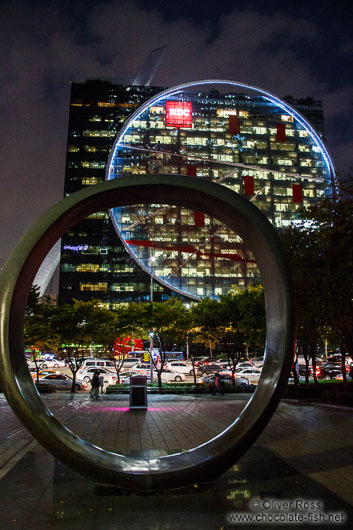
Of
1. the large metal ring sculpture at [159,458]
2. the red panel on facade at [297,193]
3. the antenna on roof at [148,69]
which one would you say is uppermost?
the antenna on roof at [148,69]

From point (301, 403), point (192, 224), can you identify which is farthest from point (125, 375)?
point (192, 224)

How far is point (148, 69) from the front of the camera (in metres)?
114

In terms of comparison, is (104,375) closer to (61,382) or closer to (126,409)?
(61,382)

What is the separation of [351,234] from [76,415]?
12130mm

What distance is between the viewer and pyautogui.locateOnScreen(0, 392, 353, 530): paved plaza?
488 centimetres

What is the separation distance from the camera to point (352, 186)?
550 inches

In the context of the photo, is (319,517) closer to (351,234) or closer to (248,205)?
(248,205)

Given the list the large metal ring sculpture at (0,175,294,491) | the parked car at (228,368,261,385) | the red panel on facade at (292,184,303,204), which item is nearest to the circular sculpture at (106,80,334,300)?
the red panel on facade at (292,184,303,204)

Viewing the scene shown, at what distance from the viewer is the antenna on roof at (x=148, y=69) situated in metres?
112

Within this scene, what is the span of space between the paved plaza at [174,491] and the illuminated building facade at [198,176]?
4359 cm

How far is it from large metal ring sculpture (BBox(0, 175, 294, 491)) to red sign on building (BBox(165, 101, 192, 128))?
59439mm

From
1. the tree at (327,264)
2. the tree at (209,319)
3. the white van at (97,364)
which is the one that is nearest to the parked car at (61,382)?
the tree at (209,319)

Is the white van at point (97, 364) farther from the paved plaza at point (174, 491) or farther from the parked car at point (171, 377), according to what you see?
the paved plaza at point (174, 491)

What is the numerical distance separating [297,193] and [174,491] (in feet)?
208
